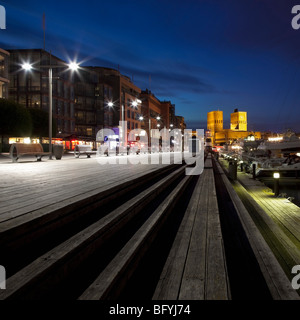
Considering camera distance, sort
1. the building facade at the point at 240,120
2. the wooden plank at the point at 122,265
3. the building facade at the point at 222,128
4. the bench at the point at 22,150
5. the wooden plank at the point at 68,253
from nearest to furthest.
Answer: the wooden plank at the point at 68,253 < the wooden plank at the point at 122,265 < the bench at the point at 22,150 < the building facade at the point at 222,128 < the building facade at the point at 240,120

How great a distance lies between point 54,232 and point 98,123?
67529 mm

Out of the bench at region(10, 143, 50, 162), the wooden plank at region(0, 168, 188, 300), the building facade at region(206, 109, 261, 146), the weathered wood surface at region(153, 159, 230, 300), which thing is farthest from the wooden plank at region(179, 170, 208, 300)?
the building facade at region(206, 109, 261, 146)

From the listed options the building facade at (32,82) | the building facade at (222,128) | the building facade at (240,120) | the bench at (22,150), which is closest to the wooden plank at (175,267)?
the bench at (22,150)

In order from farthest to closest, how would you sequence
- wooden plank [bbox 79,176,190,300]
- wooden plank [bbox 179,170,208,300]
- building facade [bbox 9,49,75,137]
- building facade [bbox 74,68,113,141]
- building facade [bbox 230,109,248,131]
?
building facade [bbox 230,109,248,131] → building facade [bbox 74,68,113,141] → building facade [bbox 9,49,75,137] → wooden plank [bbox 179,170,208,300] → wooden plank [bbox 79,176,190,300]

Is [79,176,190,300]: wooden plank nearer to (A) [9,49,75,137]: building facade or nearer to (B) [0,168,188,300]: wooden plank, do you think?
(B) [0,168,188,300]: wooden plank

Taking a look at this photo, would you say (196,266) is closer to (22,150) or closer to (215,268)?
(215,268)

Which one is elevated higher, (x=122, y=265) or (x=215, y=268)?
(x=122, y=265)

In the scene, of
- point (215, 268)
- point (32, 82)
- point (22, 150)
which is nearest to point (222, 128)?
point (32, 82)

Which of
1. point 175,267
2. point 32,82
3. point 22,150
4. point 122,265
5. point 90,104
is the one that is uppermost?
point 32,82

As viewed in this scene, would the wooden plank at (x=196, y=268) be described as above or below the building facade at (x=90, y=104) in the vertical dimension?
below

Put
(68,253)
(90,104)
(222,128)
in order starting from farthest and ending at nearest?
(222,128)
(90,104)
(68,253)

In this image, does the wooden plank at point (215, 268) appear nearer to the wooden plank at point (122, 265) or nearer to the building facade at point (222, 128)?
the wooden plank at point (122, 265)

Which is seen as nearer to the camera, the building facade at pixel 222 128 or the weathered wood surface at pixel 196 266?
the weathered wood surface at pixel 196 266

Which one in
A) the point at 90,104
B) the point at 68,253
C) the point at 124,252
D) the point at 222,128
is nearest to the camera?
the point at 68,253
